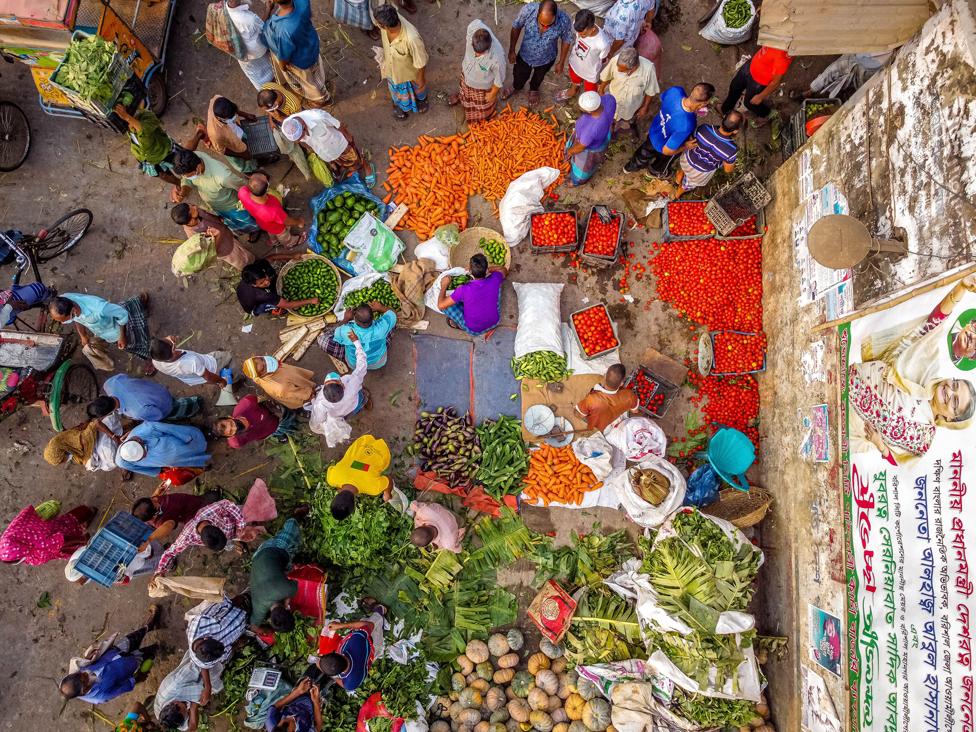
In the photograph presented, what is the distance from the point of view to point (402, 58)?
5.91 meters

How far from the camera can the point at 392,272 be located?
6.60 m

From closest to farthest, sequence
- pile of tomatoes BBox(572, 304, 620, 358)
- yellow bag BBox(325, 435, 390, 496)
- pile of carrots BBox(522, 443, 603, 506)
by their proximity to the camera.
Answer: yellow bag BBox(325, 435, 390, 496)
pile of carrots BBox(522, 443, 603, 506)
pile of tomatoes BBox(572, 304, 620, 358)

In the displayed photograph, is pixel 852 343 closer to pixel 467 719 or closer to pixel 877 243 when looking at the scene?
pixel 877 243

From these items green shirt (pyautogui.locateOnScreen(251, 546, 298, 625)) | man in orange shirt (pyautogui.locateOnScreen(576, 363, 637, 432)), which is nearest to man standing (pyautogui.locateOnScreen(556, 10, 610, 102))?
man in orange shirt (pyautogui.locateOnScreen(576, 363, 637, 432))

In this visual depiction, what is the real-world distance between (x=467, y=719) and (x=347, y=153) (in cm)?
652

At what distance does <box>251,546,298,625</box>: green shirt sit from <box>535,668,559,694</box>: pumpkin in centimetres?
282

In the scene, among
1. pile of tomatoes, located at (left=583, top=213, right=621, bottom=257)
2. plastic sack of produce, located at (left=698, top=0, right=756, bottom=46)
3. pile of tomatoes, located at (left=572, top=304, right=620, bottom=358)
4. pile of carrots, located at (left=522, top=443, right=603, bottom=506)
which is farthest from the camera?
plastic sack of produce, located at (left=698, top=0, right=756, bottom=46)

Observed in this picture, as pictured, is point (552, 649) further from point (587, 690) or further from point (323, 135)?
point (323, 135)

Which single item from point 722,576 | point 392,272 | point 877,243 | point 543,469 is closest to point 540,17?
point 392,272

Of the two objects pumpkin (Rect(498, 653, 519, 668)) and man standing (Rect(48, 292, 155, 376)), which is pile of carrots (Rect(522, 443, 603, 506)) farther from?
man standing (Rect(48, 292, 155, 376))

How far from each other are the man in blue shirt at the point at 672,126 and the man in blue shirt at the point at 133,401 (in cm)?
608

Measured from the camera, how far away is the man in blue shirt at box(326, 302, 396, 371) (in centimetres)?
591

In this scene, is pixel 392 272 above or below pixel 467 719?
above

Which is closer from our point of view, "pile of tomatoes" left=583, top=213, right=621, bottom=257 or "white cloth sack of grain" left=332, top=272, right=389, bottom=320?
"pile of tomatoes" left=583, top=213, right=621, bottom=257
